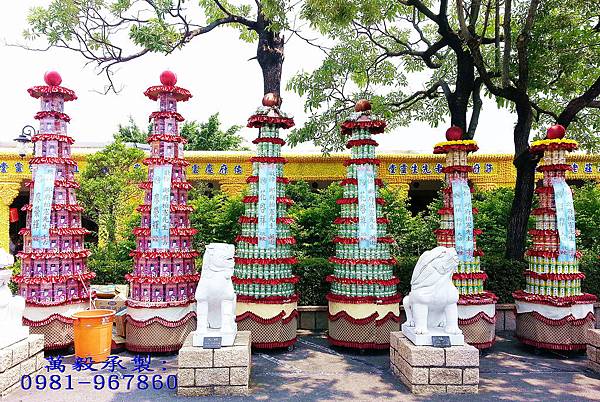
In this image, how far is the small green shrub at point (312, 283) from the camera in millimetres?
8781

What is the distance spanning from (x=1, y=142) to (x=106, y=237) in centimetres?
605

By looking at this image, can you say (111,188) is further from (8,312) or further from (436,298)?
(436,298)

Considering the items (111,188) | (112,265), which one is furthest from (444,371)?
(111,188)

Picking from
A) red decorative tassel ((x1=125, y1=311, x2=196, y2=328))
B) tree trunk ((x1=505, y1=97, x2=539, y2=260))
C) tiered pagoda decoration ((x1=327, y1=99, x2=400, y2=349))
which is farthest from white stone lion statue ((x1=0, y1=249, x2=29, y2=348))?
tree trunk ((x1=505, y1=97, x2=539, y2=260))

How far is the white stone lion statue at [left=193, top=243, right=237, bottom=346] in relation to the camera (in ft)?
19.3

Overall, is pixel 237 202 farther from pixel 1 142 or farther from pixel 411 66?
pixel 1 142

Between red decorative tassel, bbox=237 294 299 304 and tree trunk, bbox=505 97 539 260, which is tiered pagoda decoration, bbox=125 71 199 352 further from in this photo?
tree trunk, bbox=505 97 539 260

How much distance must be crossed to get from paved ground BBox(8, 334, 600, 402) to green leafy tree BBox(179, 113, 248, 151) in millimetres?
14824

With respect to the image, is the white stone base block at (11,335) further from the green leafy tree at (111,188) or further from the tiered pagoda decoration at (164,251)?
the green leafy tree at (111,188)

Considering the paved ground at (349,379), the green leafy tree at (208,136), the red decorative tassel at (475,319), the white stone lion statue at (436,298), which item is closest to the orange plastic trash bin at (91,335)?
the paved ground at (349,379)

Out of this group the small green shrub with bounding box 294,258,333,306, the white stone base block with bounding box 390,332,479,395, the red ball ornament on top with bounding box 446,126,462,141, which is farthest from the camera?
the small green shrub with bounding box 294,258,333,306

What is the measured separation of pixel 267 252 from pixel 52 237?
10.0 ft

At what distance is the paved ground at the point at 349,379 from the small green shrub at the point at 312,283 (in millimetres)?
1373

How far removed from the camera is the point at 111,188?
33.1 ft
